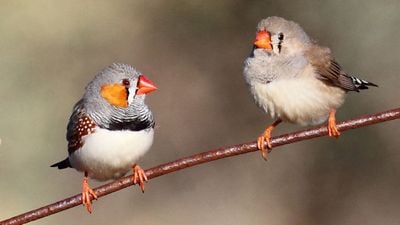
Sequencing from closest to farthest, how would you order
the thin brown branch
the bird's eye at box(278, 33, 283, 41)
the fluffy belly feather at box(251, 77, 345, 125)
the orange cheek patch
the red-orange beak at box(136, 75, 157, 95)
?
the thin brown branch, the red-orange beak at box(136, 75, 157, 95), the orange cheek patch, the fluffy belly feather at box(251, 77, 345, 125), the bird's eye at box(278, 33, 283, 41)

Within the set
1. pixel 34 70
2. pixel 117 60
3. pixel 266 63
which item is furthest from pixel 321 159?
pixel 266 63

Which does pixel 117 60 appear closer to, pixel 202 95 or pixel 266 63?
pixel 202 95

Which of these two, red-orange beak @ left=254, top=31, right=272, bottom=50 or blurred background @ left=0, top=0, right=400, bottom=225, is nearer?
red-orange beak @ left=254, top=31, right=272, bottom=50

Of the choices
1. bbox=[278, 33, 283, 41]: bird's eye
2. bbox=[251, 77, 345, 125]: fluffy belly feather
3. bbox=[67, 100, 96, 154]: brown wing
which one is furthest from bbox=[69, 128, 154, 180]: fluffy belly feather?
bbox=[278, 33, 283, 41]: bird's eye

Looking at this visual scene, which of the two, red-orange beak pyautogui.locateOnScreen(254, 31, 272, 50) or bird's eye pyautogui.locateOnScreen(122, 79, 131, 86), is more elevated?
red-orange beak pyautogui.locateOnScreen(254, 31, 272, 50)

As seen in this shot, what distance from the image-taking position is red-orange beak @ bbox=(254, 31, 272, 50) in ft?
13.0

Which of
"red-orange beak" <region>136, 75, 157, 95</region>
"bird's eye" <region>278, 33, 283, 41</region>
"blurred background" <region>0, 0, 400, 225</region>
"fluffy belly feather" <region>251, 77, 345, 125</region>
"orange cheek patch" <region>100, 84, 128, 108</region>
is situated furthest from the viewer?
"blurred background" <region>0, 0, 400, 225</region>

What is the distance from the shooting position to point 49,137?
24.4ft

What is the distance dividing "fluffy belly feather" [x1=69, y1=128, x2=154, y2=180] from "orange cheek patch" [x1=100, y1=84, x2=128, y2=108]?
4.5 inches

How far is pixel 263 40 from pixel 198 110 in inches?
157

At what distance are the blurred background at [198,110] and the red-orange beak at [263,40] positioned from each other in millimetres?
3000

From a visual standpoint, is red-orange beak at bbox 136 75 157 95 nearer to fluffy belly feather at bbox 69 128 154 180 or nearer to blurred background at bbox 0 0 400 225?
fluffy belly feather at bbox 69 128 154 180

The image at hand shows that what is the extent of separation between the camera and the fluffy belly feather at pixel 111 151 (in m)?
3.55

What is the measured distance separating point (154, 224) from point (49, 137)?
1.07 metres
